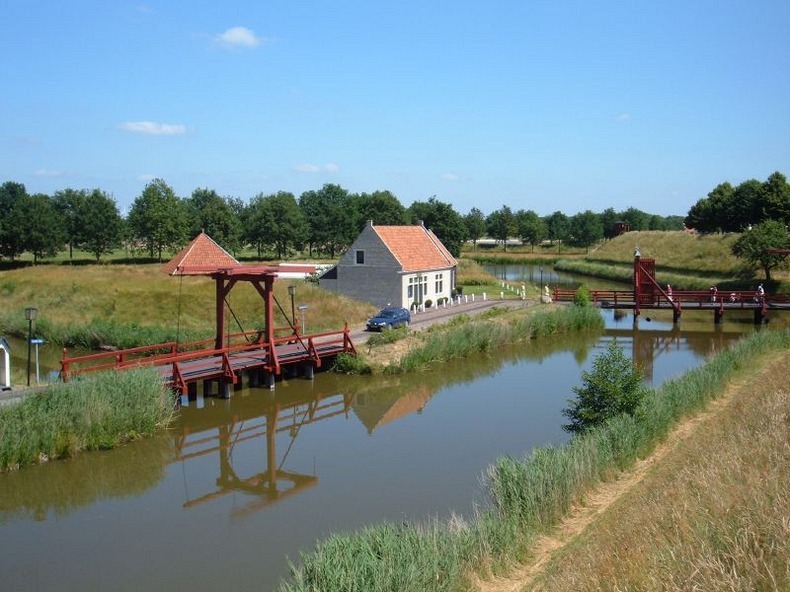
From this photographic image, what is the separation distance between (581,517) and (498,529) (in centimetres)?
218

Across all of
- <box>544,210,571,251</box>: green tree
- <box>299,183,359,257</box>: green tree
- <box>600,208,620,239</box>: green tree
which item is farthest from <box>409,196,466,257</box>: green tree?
<box>600,208,620,239</box>: green tree

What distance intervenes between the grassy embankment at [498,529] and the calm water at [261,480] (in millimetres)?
1964

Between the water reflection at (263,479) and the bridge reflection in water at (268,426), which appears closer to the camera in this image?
the water reflection at (263,479)

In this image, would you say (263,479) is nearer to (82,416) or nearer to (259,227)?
(82,416)

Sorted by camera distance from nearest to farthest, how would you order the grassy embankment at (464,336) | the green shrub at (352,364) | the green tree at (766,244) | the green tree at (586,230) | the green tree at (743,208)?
1. the green shrub at (352,364)
2. the grassy embankment at (464,336)
3. the green tree at (766,244)
4. the green tree at (743,208)
5. the green tree at (586,230)

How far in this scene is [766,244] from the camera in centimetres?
5594

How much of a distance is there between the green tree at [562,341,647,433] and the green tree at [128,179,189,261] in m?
56.9

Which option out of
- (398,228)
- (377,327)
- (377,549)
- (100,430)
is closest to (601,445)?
(377,549)

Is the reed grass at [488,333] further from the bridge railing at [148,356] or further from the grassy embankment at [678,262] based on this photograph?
the grassy embankment at [678,262]

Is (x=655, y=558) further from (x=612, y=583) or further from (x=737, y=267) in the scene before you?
(x=737, y=267)

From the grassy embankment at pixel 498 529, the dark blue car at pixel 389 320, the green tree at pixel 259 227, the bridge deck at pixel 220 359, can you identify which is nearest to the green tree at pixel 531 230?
the green tree at pixel 259 227

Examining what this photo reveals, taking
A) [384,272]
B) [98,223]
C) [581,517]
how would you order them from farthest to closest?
1. [98,223]
2. [384,272]
3. [581,517]

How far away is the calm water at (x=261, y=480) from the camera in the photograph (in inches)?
502

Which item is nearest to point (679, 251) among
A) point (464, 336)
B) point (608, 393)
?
point (464, 336)
